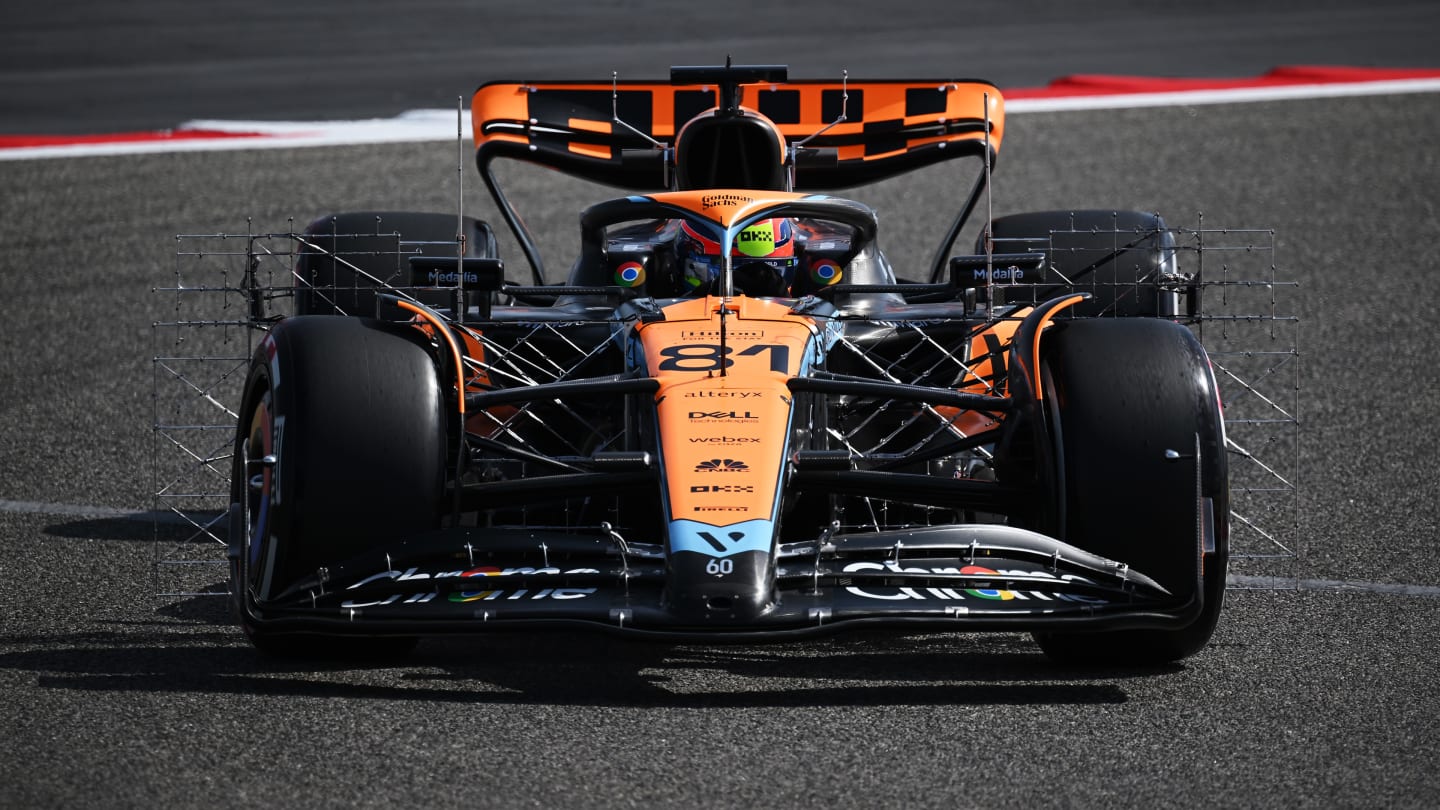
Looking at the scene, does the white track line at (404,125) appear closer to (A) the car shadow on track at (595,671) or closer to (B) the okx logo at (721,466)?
(A) the car shadow on track at (595,671)

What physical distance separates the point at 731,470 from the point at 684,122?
3.50 m

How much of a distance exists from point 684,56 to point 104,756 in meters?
14.1

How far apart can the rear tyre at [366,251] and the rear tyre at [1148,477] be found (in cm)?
325

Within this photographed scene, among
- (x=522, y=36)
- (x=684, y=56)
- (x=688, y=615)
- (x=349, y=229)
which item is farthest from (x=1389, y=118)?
(x=688, y=615)

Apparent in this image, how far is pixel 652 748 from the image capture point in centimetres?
487

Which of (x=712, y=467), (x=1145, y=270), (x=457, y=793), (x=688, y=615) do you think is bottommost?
(x=457, y=793)

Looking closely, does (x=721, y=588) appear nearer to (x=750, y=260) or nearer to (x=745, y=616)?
(x=745, y=616)

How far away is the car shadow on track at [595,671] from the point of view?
5.32 metres

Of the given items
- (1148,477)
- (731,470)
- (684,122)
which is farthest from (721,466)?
(684,122)

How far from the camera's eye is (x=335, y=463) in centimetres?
538

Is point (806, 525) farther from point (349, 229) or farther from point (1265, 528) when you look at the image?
point (349, 229)

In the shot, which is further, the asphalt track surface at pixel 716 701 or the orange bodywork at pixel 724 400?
the orange bodywork at pixel 724 400

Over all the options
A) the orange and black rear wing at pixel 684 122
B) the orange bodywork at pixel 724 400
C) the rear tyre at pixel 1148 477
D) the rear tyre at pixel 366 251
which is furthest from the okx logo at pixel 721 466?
the orange and black rear wing at pixel 684 122

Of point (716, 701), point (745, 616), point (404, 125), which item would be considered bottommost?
point (716, 701)
